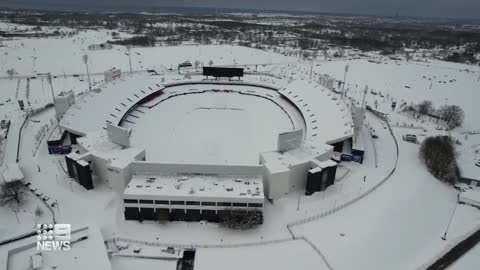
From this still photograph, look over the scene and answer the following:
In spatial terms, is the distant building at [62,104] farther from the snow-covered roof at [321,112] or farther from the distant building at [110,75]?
the snow-covered roof at [321,112]

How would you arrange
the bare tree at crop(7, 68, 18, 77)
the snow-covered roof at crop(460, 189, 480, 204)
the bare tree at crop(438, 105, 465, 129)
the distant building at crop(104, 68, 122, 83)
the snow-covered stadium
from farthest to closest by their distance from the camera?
1. the bare tree at crop(7, 68, 18, 77)
2. the distant building at crop(104, 68, 122, 83)
3. the bare tree at crop(438, 105, 465, 129)
4. the snow-covered roof at crop(460, 189, 480, 204)
5. the snow-covered stadium

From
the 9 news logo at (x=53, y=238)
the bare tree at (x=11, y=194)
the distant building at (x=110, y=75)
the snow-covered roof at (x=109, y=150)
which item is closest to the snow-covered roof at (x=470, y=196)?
the snow-covered roof at (x=109, y=150)

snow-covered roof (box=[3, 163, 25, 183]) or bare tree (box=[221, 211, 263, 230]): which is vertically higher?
snow-covered roof (box=[3, 163, 25, 183])

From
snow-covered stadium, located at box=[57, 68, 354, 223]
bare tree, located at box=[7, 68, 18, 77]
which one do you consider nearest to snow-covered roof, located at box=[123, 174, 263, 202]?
snow-covered stadium, located at box=[57, 68, 354, 223]

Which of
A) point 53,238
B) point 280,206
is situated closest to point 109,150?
point 53,238

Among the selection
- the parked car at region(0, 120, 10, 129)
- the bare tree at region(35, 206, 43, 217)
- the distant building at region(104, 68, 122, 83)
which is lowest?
the bare tree at region(35, 206, 43, 217)

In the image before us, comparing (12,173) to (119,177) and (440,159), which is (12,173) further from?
(440,159)

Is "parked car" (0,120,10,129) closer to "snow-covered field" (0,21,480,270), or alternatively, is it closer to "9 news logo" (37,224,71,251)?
"snow-covered field" (0,21,480,270)
